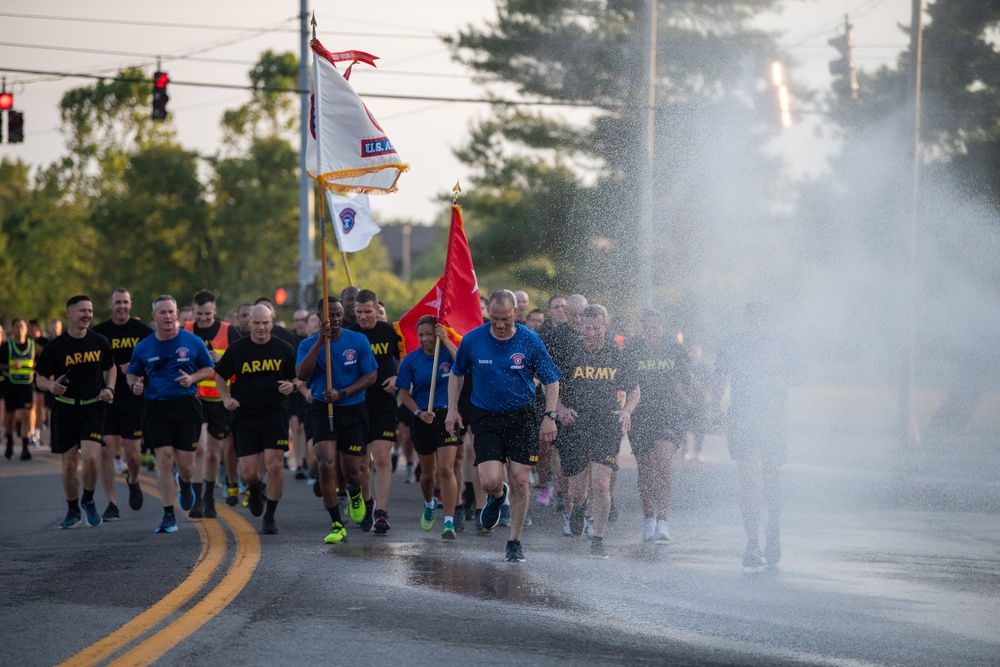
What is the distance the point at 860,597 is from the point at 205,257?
148ft

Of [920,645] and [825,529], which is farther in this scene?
[825,529]

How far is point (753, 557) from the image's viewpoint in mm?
9461

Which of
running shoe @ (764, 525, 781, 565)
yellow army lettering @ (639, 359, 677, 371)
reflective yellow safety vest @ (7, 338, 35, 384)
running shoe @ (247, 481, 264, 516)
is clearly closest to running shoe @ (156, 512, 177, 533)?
running shoe @ (247, 481, 264, 516)

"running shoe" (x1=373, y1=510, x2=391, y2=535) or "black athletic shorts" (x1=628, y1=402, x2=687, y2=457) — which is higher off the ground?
"black athletic shorts" (x1=628, y1=402, x2=687, y2=457)

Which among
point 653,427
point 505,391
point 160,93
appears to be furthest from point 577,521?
point 160,93

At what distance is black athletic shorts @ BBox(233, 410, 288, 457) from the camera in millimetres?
11328

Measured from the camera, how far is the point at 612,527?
12.3 metres

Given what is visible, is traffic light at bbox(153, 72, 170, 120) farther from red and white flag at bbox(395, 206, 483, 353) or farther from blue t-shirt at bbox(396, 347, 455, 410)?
blue t-shirt at bbox(396, 347, 455, 410)

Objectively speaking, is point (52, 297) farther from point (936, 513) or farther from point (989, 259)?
point (936, 513)

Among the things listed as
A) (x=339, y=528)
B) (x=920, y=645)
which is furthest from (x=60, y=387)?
(x=920, y=645)

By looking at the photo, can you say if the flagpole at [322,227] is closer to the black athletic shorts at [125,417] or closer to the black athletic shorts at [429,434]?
the black athletic shorts at [429,434]

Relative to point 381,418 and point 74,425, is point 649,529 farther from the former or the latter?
point 74,425

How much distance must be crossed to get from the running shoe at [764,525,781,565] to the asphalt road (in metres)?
0.13

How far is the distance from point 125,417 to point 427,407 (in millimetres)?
3099
